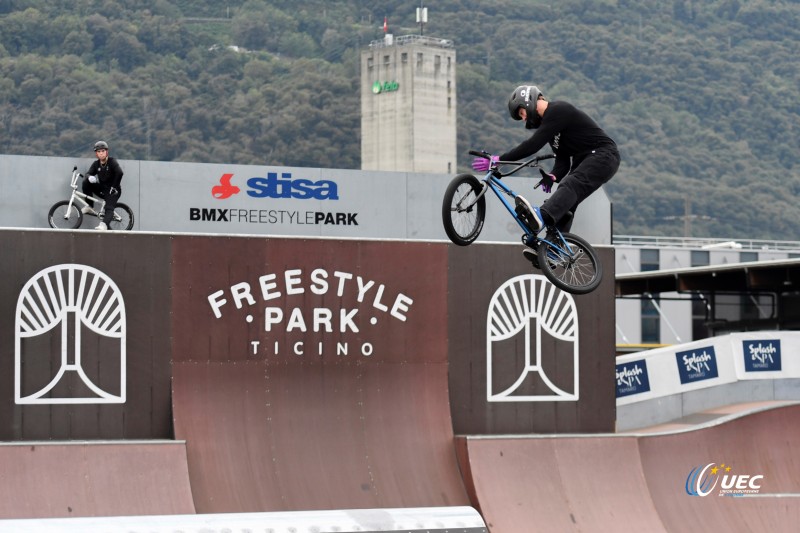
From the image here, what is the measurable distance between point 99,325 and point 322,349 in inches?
162

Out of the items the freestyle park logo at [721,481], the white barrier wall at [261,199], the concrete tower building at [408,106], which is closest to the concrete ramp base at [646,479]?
the freestyle park logo at [721,481]

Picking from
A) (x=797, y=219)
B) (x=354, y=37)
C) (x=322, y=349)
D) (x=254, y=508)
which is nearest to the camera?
(x=254, y=508)

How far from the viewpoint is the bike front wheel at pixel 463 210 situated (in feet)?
51.3

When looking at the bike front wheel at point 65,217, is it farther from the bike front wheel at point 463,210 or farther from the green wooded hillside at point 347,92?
the green wooded hillside at point 347,92

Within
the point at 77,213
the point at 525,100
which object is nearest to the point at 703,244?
the point at 77,213

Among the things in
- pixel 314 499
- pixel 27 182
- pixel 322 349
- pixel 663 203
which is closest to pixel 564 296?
pixel 322 349

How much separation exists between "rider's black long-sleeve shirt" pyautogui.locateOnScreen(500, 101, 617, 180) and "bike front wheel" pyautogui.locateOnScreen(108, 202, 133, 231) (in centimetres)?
1456

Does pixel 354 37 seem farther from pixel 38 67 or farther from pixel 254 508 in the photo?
pixel 254 508

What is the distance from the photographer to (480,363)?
90.9 ft

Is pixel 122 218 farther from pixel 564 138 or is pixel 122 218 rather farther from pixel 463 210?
pixel 564 138

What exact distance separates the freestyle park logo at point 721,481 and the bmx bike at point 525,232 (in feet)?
39.4

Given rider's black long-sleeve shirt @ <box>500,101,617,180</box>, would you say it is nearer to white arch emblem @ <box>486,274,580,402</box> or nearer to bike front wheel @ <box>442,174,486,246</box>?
bike front wheel @ <box>442,174,486,246</box>

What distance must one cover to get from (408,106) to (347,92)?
21.5 metres

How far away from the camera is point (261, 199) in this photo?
103 feet
